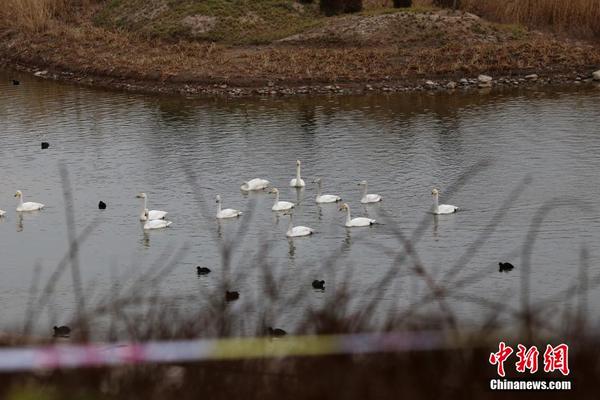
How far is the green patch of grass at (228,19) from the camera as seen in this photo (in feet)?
169

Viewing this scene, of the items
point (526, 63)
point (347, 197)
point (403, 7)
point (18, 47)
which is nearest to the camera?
point (347, 197)

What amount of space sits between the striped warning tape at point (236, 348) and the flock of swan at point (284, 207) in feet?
60.7

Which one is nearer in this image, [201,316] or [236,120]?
[201,316]

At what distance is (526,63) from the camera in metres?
45.9

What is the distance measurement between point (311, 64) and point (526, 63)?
29.6 ft

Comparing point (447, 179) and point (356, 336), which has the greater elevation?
point (356, 336)

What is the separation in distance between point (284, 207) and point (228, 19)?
→ 26876mm

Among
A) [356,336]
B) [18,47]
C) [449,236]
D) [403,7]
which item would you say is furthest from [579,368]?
[18,47]

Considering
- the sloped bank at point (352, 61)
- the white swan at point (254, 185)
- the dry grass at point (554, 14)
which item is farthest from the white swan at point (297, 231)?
the dry grass at point (554, 14)

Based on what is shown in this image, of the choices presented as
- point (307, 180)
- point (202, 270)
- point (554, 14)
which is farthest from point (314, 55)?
point (202, 270)

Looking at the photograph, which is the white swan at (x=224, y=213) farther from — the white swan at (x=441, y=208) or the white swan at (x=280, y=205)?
the white swan at (x=441, y=208)

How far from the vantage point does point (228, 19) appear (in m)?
52.6

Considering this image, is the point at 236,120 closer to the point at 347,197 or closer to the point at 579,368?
the point at 347,197

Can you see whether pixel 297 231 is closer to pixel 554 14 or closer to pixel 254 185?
pixel 254 185
